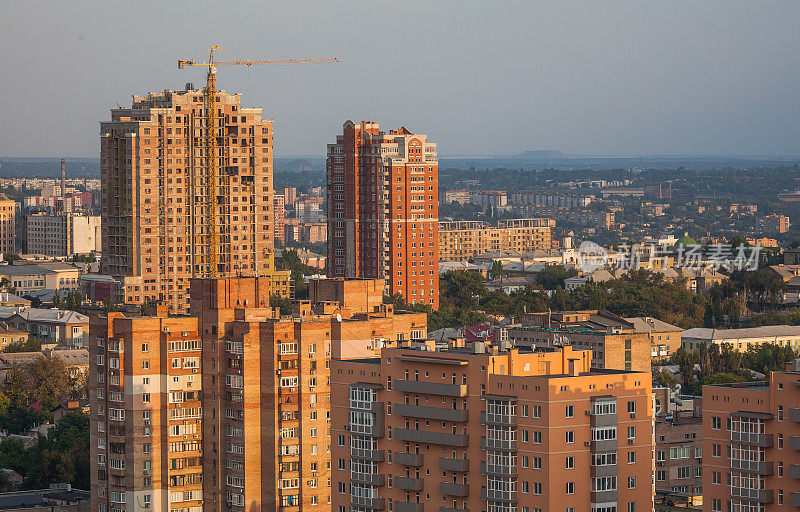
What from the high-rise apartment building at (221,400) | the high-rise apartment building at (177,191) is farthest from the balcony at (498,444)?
the high-rise apartment building at (177,191)

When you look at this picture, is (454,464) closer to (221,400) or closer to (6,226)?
(221,400)

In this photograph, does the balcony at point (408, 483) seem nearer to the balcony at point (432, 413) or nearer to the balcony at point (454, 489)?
the balcony at point (454, 489)

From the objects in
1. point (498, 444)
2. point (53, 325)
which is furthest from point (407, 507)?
point (53, 325)

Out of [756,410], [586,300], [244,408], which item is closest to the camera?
[756,410]

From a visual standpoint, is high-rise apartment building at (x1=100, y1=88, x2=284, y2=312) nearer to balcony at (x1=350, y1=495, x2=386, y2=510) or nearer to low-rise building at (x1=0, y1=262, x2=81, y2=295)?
low-rise building at (x1=0, y1=262, x2=81, y2=295)

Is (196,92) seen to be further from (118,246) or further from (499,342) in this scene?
(499,342)

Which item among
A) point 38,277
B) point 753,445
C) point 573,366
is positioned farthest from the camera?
point 38,277

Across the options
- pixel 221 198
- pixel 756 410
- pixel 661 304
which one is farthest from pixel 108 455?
pixel 661 304
